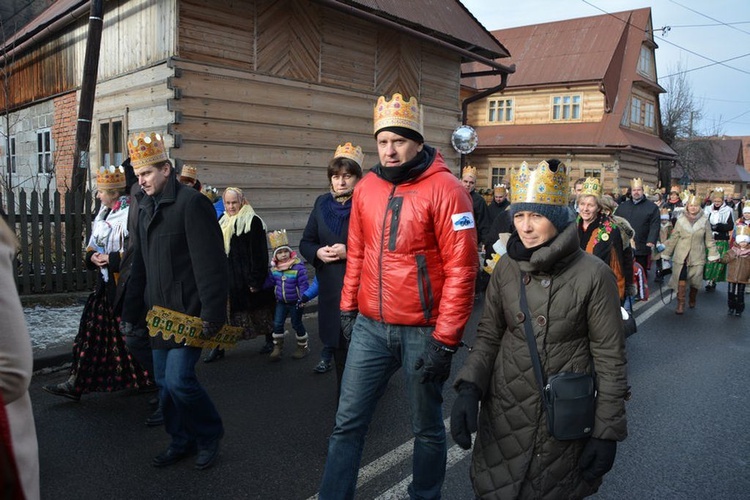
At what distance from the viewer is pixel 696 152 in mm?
51375

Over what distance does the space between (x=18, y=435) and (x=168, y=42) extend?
30.5 ft

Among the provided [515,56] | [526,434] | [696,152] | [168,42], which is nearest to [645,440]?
[526,434]

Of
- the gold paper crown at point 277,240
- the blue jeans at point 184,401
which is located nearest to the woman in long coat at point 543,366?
the blue jeans at point 184,401

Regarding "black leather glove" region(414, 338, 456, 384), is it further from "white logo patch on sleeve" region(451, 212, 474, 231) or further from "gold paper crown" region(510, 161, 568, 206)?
"gold paper crown" region(510, 161, 568, 206)

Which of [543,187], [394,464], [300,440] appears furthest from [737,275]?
[543,187]

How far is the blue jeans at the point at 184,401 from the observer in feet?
12.4

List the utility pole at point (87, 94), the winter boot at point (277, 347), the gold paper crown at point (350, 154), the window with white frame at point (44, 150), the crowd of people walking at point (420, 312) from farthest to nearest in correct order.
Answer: the window with white frame at point (44, 150) → the utility pole at point (87, 94) → the winter boot at point (277, 347) → the gold paper crown at point (350, 154) → the crowd of people walking at point (420, 312)

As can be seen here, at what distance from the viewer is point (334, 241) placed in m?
4.66

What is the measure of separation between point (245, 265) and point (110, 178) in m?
1.65

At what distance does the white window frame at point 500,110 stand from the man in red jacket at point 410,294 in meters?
30.4

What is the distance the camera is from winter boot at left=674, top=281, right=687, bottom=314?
9.86 metres

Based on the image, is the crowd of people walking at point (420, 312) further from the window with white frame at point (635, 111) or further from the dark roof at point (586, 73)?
the window with white frame at point (635, 111)

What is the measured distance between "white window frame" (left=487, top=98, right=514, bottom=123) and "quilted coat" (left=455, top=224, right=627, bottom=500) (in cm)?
3090

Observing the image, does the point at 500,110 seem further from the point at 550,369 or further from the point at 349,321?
the point at 550,369
